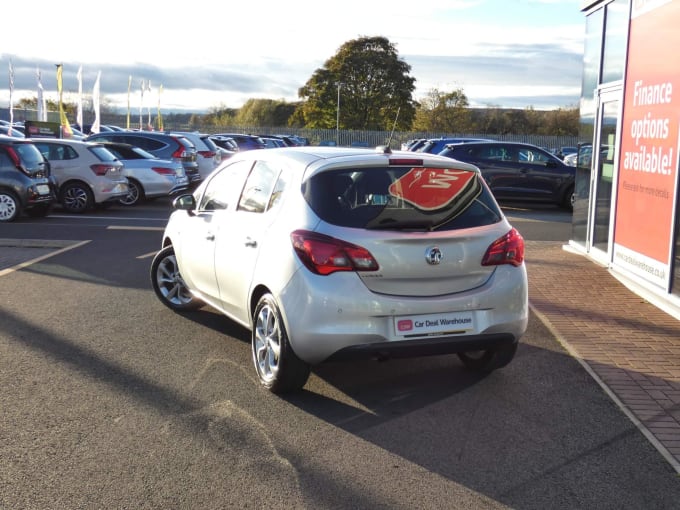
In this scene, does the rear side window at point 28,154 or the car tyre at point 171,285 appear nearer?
the car tyre at point 171,285

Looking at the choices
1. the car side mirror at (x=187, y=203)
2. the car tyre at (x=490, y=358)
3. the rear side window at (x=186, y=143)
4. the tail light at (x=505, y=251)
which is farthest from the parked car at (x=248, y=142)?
the tail light at (x=505, y=251)

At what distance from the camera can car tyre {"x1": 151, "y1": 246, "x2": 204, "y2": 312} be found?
7.96 metres

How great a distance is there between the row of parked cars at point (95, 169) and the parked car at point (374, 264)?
10918 millimetres

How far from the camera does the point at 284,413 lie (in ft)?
17.0

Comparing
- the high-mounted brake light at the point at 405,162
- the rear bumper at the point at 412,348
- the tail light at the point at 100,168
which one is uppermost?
the high-mounted brake light at the point at 405,162

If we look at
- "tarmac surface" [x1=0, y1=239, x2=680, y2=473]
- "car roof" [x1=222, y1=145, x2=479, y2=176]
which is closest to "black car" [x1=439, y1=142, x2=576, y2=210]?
"tarmac surface" [x1=0, y1=239, x2=680, y2=473]

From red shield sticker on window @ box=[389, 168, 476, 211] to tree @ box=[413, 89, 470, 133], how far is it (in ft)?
251

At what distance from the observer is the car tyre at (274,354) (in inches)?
211

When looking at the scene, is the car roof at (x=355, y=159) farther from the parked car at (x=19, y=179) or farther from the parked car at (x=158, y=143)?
the parked car at (x=158, y=143)

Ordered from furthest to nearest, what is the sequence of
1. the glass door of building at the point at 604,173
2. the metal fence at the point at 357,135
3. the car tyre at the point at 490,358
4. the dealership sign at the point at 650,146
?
the metal fence at the point at 357,135 → the glass door of building at the point at 604,173 → the dealership sign at the point at 650,146 → the car tyre at the point at 490,358

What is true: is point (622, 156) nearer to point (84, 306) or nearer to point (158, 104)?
point (84, 306)

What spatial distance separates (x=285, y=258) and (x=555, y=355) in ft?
8.69

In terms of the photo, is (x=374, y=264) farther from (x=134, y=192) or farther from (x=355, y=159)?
(x=134, y=192)

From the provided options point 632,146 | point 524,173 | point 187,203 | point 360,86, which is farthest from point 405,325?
point 360,86
